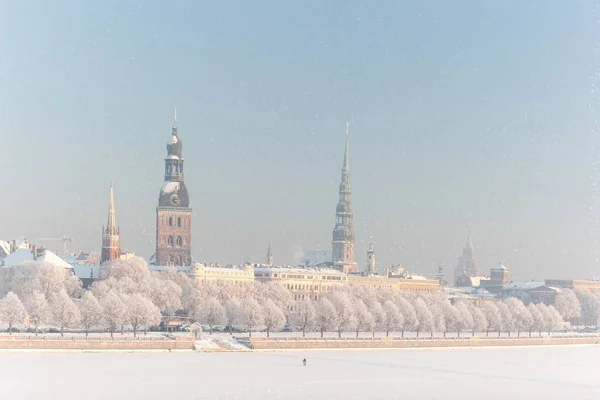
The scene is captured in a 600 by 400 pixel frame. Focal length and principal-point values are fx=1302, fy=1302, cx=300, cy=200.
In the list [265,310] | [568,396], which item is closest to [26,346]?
[265,310]

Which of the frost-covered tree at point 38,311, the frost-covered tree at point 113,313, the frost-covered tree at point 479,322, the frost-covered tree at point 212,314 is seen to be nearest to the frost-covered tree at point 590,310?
the frost-covered tree at point 479,322

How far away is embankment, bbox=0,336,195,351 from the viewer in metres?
93.1

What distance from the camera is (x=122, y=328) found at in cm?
10888

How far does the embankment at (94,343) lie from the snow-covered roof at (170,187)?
81001 mm

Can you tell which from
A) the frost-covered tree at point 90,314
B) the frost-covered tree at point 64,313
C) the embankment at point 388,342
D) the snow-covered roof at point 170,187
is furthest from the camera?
the snow-covered roof at point 170,187

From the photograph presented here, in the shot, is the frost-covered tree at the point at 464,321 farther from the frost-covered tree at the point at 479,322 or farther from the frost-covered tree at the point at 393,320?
the frost-covered tree at the point at 393,320

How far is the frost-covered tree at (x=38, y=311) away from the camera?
10681 cm

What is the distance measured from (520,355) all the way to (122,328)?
33.0 m

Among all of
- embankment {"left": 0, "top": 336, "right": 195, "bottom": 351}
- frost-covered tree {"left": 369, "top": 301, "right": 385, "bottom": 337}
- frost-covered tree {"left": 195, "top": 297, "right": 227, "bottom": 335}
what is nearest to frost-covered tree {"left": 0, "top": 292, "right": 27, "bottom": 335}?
embankment {"left": 0, "top": 336, "right": 195, "bottom": 351}

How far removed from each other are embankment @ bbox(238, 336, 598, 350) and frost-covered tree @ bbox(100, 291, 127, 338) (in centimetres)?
995

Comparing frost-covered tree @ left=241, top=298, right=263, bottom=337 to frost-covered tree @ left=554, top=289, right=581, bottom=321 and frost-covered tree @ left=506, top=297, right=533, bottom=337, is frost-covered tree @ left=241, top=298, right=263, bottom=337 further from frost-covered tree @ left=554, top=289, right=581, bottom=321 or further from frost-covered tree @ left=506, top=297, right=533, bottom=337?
frost-covered tree @ left=554, top=289, right=581, bottom=321

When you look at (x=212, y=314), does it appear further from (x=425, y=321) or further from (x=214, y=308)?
(x=425, y=321)

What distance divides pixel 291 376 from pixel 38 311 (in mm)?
35366

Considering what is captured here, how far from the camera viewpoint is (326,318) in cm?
12000
